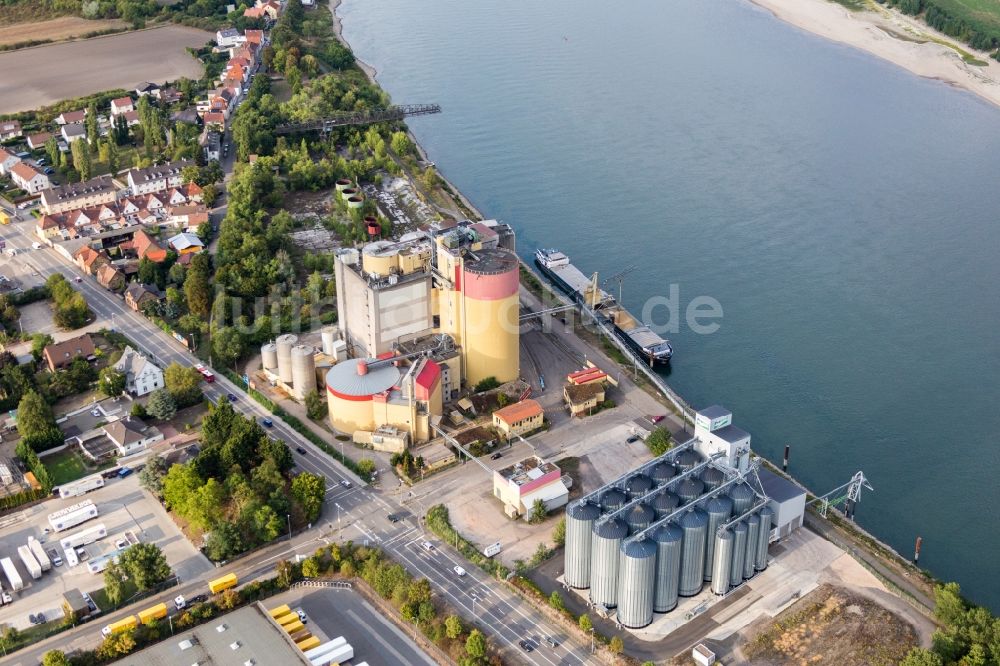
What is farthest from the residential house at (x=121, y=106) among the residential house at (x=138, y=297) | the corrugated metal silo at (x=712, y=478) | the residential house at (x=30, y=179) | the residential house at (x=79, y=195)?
the corrugated metal silo at (x=712, y=478)

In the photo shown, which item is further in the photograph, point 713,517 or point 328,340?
point 328,340

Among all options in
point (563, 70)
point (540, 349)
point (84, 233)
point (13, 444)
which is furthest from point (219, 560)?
point (563, 70)

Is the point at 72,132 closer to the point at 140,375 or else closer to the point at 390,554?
the point at 140,375

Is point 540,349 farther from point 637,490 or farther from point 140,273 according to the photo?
point 140,273

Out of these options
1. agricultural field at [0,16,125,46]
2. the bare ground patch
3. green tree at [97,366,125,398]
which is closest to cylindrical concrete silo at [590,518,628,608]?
the bare ground patch

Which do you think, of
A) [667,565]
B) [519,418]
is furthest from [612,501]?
[519,418]

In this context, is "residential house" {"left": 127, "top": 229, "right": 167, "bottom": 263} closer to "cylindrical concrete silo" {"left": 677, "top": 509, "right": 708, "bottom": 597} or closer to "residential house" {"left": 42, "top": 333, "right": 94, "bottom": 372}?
"residential house" {"left": 42, "top": 333, "right": 94, "bottom": 372}
